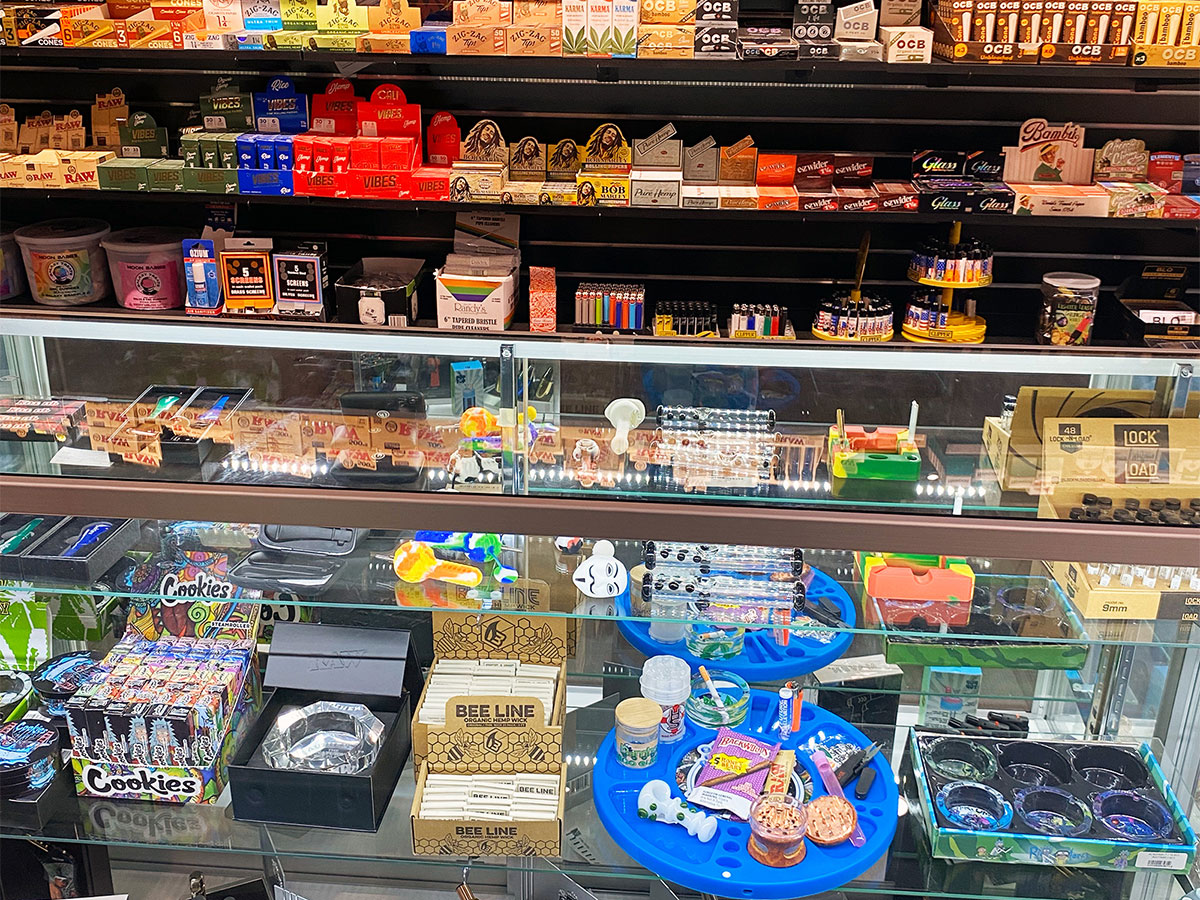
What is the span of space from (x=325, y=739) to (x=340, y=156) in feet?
8.93

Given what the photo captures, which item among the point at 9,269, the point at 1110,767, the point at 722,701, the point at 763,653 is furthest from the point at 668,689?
the point at 9,269

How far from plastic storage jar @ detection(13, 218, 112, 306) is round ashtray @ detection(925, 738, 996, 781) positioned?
392cm

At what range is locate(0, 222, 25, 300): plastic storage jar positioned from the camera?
4504 millimetres

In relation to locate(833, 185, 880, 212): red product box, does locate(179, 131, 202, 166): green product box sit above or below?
above

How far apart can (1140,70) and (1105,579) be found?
2.83m

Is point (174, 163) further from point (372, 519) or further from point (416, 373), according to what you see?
point (372, 519)

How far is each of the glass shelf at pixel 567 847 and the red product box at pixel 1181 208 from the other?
300cm

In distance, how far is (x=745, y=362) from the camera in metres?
2.11

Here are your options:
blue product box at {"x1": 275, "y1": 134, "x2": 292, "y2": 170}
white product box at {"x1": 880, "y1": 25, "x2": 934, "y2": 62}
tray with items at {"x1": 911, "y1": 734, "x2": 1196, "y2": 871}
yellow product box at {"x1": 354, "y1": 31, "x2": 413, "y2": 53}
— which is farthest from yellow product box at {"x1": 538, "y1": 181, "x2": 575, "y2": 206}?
tray with items at {"x1": 911, "y1": 734, "x2": 1196, "y2": 871}

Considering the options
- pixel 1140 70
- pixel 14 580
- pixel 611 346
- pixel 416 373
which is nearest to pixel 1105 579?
pixel 611 346

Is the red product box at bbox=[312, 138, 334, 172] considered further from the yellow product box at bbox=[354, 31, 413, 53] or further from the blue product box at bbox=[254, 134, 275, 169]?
the yellow product box at bbox=[354, 31, 413, 53]

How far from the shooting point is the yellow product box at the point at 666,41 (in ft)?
12.6

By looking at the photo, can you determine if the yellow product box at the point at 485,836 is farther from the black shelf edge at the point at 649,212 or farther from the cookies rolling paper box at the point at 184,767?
the black shelf edge at the point at 649,212

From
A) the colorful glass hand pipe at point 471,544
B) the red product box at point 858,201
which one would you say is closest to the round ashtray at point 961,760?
the colorful glass hand pipe at point 471,544
